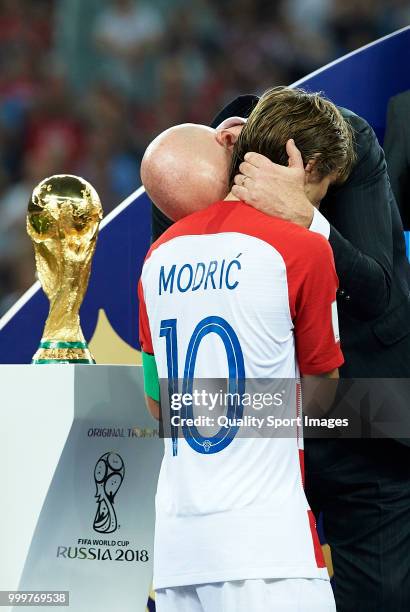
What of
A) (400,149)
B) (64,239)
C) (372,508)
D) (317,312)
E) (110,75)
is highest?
(110,75)

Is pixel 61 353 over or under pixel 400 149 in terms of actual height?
under

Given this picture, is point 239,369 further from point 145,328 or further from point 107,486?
point 107,486

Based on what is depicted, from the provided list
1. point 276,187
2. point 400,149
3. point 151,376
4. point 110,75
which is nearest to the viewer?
point 276,187

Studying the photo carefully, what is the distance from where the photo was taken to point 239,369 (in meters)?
1.22

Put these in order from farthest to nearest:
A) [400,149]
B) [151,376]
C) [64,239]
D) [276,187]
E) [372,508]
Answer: [400,149]
[64,239]
[372,508]
[151,376]
[276,187]

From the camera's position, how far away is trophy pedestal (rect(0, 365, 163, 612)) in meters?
1.74

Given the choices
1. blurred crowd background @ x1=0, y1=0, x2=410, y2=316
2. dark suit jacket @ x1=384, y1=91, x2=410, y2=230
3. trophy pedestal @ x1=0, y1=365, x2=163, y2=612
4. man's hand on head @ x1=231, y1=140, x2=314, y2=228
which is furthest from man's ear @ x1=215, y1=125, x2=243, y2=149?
blurred crowd background @ x1=0, y1=0, x2=410, y2=316

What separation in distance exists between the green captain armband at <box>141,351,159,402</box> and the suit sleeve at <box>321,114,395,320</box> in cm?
31

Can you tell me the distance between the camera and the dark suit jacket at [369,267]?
1.45m

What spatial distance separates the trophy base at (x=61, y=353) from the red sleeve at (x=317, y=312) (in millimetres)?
708

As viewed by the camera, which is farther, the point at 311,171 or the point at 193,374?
the point at 311,171

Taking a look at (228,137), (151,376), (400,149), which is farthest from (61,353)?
(400,149)

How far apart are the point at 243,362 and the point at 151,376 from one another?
24cm

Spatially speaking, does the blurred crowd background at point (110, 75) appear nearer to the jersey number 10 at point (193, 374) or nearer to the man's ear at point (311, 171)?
the man's ear at point (311, 171)
